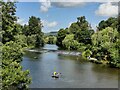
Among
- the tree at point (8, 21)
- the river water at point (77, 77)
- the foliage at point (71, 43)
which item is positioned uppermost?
the tree at point (8, 21)

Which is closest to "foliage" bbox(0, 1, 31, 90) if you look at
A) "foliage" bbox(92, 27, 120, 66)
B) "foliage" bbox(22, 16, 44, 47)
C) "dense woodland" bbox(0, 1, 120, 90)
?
"dense woodland" bbox(0, 1, 120, 90)

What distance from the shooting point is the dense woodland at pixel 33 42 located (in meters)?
16.5

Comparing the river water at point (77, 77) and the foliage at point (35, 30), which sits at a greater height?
the foliage at point (35, 30)

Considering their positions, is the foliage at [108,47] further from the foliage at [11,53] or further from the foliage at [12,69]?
the foliage at [12,69]

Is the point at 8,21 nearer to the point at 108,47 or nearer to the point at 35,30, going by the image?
the point at 108,47

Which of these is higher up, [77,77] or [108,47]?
[108,47]

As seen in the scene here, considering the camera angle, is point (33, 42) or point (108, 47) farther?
point (33, 42)

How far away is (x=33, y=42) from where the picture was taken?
78688 millimetres

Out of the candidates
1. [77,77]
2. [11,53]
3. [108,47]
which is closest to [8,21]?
[11,53]

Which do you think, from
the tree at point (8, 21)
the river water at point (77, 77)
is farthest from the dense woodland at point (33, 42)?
the river water at point (77, 77)

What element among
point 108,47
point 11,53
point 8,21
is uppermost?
point 8,21

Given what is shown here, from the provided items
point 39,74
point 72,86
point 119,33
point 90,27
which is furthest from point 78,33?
point 72,86

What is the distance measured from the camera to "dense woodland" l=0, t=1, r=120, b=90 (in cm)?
1655

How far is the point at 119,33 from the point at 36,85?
24457 mm
